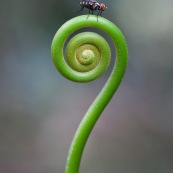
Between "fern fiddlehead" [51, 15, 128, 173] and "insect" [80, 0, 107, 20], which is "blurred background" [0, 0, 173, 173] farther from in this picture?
"fern fiddlehead" [51, 15, 128, 173]

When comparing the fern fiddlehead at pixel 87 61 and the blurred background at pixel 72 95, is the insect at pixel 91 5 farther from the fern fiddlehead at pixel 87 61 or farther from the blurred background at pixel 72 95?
the blurred background at pixel 72 95

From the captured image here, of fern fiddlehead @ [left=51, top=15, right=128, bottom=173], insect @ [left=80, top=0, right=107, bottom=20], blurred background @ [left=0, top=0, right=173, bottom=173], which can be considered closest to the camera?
fern fiddlehead @ [left=51, top=15, right=128, bottom=173]

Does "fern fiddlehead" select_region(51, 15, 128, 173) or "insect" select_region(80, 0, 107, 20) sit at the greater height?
"insect" select_region(80, 0, 107, 20)

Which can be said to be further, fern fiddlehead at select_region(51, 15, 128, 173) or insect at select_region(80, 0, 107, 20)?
insect at select_region(80, 0, 107, 20)

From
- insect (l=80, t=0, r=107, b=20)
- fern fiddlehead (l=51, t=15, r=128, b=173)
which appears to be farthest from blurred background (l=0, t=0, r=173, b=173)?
fern fiddlehead (l=51, t=15, r=128, b=173)

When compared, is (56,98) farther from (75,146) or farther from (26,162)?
(75,146)

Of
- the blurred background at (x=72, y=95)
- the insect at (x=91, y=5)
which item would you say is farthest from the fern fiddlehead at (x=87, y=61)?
the blurred background at (x=72, y=95)

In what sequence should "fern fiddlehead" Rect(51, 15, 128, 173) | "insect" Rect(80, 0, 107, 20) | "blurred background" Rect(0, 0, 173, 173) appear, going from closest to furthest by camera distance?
"fern fiddlehead" Rect(51, 15, 128, 173)
"insect" Rect(80, 0, 107, 20)
"blurred background" Rect(0, 0, 173, 173)
